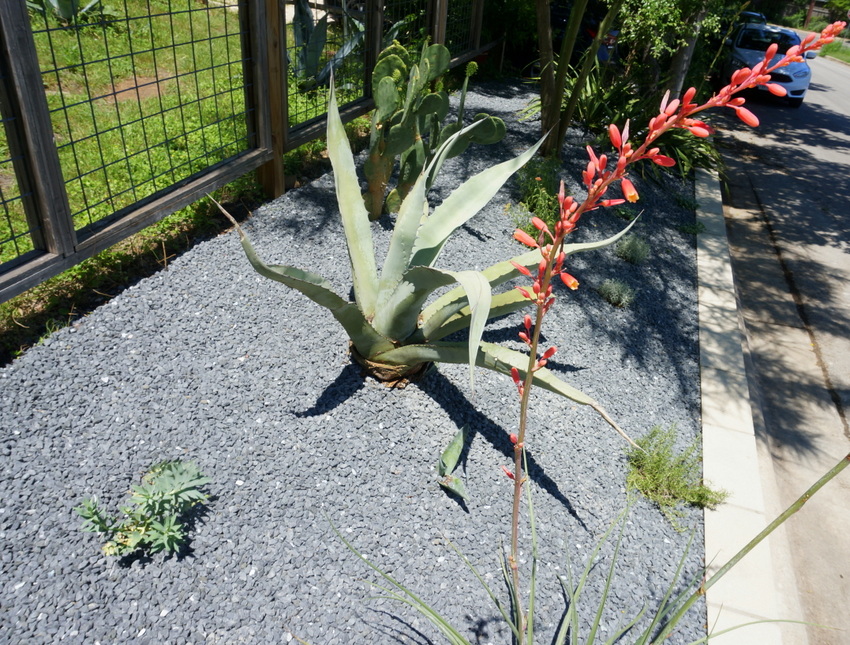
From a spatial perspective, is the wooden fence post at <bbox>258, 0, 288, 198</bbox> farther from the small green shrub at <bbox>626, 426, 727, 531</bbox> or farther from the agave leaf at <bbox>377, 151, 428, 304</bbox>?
the small green shrub at <bbox>626, 426, 727, 531</bbox>

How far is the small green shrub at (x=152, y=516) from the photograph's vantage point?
83.1 inches

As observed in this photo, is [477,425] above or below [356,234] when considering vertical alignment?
below

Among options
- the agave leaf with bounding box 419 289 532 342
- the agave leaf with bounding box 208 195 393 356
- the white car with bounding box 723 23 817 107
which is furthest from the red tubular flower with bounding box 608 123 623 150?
the white car with bounding box 723 23 817 107

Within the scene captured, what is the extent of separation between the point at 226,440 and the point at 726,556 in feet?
6.99

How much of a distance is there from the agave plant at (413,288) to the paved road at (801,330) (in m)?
1.62

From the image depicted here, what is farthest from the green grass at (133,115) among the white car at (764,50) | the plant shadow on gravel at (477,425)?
the white car at (764,50)

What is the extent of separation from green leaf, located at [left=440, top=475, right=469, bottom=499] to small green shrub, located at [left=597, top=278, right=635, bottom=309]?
2.09 m

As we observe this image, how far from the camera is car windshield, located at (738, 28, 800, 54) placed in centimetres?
1251

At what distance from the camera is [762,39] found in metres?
12.7

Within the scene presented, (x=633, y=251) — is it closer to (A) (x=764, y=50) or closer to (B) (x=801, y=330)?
(B) (x=801, y=330)

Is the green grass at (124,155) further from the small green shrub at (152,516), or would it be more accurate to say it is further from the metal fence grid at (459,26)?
the metal fence grid at (459,26)

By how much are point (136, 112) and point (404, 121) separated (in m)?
2.73

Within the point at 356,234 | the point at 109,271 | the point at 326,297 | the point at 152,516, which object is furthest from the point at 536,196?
the point at 152,516

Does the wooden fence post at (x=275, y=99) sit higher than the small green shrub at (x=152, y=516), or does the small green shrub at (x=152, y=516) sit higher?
the wooden fence post at (x=275, y=99)
